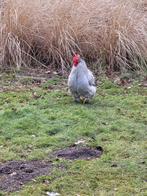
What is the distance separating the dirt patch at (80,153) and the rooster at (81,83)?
1421mm

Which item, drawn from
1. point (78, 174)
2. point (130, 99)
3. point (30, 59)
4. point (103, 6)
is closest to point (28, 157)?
point (78, 174)

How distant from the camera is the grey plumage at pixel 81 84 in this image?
22.2 ft

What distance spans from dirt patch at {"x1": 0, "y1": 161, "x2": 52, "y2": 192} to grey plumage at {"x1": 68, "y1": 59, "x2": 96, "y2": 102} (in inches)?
71.9

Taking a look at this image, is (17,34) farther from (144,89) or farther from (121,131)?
(121,131)

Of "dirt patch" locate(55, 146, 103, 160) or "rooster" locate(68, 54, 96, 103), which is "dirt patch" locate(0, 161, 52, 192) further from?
"rooster" locate(68, 54, 96, 103)

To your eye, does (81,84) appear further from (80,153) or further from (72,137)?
(80,153)

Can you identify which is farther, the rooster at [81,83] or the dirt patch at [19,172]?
the rooster at [81,83]

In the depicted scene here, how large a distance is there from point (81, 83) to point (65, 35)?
2042mm

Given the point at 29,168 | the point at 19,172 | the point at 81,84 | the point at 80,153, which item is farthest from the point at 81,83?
the point at 19,172

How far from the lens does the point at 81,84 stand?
22.2 feet

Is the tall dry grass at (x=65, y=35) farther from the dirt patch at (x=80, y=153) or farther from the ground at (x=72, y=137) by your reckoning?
the dirt patch at (x=80, y=153)

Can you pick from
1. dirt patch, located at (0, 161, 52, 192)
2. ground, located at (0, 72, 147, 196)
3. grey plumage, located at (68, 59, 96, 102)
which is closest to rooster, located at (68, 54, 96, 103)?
grey plumage, located at (68, 59, 96, 102)

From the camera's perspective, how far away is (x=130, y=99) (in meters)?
7.23

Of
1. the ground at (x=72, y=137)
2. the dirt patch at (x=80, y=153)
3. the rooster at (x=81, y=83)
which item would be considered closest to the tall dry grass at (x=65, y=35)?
the ground at (x=72, y=137)
